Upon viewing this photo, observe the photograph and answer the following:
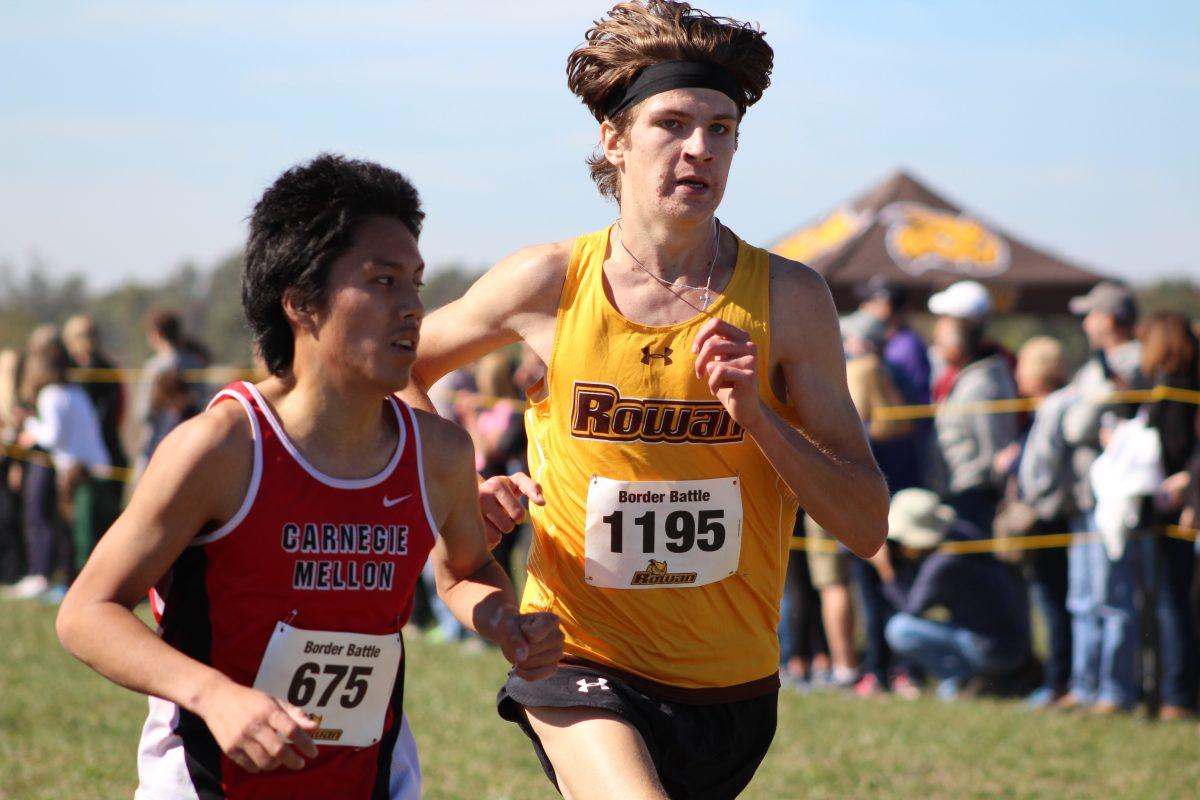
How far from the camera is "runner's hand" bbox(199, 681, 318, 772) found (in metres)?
2.43

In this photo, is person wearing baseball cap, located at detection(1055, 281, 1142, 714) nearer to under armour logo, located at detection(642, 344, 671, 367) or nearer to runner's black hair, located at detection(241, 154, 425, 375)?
under armour logo, located at detection(642, 344, 671, 367)

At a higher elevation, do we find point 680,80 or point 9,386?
point 680,80

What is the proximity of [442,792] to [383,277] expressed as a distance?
407cm

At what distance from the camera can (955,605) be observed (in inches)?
338

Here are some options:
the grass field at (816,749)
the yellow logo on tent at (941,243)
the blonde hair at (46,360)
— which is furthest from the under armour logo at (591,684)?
the yellow logo on tent at (941,243)

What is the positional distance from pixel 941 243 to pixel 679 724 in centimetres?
1339

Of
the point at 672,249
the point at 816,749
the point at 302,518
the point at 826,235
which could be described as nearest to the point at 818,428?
the point at 672,249

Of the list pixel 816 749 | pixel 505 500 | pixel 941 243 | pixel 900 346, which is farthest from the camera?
pixel 941 243

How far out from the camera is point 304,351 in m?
2.86

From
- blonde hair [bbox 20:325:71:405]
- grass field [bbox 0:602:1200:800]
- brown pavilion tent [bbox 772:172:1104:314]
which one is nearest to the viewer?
grass field [bbox 0:602:1200:800]

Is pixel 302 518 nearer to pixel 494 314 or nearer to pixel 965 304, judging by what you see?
pixel 494 314

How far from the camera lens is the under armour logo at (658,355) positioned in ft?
11.4

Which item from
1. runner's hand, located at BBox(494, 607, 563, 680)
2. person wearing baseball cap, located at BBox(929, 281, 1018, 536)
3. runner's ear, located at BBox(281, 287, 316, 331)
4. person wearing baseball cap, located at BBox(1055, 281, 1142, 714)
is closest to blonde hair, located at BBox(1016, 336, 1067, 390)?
person wearing baseball cap, located at BBox(929, 281, 1018, 536)

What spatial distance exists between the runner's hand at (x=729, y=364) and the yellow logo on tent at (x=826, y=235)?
1358 cm
